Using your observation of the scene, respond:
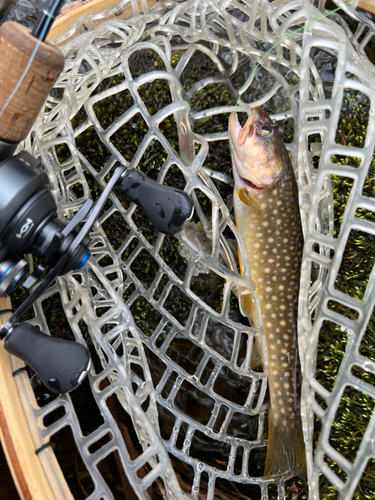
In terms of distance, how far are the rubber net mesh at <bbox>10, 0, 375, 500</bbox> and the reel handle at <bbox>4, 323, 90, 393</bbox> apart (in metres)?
0.11

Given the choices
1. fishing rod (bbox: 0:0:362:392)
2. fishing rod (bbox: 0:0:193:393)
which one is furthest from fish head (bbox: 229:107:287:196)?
fishing rod (bbox: 0:0:193:393)

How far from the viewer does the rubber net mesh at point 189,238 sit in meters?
1.09

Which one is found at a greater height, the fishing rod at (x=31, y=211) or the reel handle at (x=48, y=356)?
the fishing rod at (x=31, y=211)

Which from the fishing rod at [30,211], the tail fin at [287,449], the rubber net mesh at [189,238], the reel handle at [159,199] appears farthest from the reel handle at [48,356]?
the tail fin at [287,449]

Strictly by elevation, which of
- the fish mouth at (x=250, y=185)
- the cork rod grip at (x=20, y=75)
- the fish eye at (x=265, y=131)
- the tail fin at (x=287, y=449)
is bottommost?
the tail fin at (x=287, y=449)

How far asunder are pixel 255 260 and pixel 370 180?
67 cm

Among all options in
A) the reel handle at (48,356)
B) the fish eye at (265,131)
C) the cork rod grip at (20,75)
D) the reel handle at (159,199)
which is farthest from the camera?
the fish eye at (265,131)

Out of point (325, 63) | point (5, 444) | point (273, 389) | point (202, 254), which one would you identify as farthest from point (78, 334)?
point (325, 63)

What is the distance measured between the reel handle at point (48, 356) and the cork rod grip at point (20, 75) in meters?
0.50

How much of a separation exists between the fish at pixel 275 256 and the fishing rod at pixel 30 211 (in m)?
0.68

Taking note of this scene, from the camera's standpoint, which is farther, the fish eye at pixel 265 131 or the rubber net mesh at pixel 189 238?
the fish eye at pixel 265 131

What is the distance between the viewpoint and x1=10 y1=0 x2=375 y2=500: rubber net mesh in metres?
1.09

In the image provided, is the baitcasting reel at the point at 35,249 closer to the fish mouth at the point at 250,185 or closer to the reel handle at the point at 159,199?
the reel handle at the point at 159,199

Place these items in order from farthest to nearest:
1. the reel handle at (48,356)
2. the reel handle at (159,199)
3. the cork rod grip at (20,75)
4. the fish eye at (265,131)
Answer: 1. the fish eye at (265,131)
2. the reel handle at (159,199)
3. the reel handle at (48,356)
4. the cork rod grip at (20,75)
